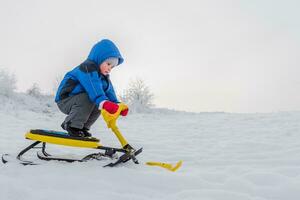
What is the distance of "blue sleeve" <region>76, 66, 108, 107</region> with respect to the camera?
3.33 metres

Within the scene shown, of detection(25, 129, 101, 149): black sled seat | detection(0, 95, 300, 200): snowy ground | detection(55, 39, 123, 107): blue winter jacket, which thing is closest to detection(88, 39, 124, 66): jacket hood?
detection(55, 39, 123, 107): blue winter jacket

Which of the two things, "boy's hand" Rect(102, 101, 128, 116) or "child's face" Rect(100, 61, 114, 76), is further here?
"child's face" Rect(100, 61, 114, 76)

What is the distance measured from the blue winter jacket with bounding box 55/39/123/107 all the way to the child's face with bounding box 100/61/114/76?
38 millimetres

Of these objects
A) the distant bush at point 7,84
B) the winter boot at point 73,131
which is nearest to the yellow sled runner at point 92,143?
the winter boot at point 73,131

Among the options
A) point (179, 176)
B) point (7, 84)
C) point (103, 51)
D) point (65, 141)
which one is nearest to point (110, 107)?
point (65, 141)

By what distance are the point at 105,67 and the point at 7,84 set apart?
1221 cm

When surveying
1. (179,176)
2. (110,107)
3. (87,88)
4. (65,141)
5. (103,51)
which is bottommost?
Answer: (179,176)

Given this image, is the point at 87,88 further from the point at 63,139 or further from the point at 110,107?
the point at 63,139

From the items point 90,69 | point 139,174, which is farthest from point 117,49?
point 139,174

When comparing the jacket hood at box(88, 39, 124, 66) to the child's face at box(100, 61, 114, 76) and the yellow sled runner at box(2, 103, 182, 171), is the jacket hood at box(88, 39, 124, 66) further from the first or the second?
the yellow sled runner at box(2, 103, 182, 171)

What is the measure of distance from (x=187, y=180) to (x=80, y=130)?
52.5 inches

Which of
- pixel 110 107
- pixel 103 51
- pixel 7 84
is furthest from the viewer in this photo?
pixel 7 84

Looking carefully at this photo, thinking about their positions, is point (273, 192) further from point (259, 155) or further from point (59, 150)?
point (59, 150)

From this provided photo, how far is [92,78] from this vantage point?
3.43m
